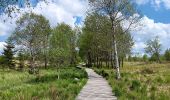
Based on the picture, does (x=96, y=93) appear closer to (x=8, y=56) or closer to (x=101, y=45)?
(x=101, y=45)

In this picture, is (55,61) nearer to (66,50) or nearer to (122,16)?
(66,50)

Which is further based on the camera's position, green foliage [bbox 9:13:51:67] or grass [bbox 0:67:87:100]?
green foliage [bbox 9:13:51:67]

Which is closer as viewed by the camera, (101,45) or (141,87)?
(141,87)

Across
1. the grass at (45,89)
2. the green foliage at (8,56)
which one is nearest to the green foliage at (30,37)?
the green foliage at (8,56)

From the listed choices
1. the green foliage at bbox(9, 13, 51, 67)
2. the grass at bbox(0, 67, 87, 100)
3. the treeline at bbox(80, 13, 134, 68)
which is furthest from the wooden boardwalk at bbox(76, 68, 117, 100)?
the green foliage at bbox(9, 13, 51, 67)

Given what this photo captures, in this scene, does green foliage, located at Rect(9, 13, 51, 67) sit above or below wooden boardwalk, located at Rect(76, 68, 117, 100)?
above

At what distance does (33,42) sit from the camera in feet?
268

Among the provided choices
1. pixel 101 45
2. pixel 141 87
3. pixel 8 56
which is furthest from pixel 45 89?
pixel 8 56

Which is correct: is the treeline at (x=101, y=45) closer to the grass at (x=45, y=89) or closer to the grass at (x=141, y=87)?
the grass at (x=141, y=87)

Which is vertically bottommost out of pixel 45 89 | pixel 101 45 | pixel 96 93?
pixel 96 93

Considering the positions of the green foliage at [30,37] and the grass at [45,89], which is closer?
the grass at [45,89]

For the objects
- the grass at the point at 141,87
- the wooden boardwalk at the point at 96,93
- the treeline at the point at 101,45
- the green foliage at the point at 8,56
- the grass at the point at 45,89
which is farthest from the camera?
the green foliage at the point at 8,56

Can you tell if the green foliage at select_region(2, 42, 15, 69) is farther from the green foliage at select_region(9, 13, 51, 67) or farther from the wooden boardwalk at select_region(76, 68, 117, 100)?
the wooden boardwalk at select_region(76, 68, 117, 100)

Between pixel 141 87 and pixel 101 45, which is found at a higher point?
pixel 101 45
